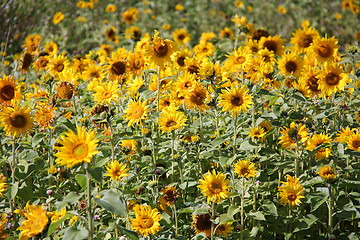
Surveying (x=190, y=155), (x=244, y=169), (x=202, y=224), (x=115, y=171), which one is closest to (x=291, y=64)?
(x=190, y=155)

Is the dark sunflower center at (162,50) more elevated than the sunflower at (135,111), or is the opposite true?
the dark sunflower center at (162,50)

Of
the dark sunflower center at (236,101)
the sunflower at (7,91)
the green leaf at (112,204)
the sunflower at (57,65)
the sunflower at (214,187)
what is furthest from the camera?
the sunflower at (57,65)

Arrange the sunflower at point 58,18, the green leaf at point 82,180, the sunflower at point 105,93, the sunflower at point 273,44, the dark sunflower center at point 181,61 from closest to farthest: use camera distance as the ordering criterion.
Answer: the green leaf at point 82,180 → the sunflower at point 105,93 → the dark sunflower center at point 181,61 → the sunflower at point 273,44 → the sunflower at point 58,18

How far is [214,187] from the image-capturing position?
78.0 inches

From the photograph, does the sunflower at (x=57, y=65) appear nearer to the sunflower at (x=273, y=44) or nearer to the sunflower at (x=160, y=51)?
the sunflower at (x=160, y=51)

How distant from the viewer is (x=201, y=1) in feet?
32.8

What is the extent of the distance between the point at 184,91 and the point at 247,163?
2.59 ft

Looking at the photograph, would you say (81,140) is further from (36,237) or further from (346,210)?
(346,210)

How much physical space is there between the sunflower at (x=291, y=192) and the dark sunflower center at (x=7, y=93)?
6.34 ft

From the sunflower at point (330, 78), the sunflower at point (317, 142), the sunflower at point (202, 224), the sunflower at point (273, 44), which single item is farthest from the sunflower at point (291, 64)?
the sunflower at point (202, 224)

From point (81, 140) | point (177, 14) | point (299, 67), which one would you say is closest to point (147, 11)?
point (177, 14)

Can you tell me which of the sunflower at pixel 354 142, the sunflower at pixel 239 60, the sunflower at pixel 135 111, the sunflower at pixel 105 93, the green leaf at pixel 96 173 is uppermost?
the green leaf at pixel 96 173

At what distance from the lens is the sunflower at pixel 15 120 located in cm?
224

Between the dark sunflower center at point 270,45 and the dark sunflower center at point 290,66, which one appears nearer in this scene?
the dark sunflower center at point 290,66
